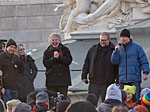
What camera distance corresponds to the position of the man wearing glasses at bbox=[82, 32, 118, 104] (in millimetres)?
10430

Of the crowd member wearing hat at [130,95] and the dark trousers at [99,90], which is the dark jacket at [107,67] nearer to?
the dark trousers at [99,90]

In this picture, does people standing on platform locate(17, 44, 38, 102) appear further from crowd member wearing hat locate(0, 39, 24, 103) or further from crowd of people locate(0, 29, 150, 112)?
crowd member wearing hat locate(0, 39, 24, 103)

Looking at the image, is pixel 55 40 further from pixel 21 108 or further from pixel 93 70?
pixel 21 108

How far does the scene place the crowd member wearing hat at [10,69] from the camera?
35.0ft

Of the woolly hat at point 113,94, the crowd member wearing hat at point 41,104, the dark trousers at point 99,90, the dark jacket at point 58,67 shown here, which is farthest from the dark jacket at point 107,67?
the woolly hat at point 113,94

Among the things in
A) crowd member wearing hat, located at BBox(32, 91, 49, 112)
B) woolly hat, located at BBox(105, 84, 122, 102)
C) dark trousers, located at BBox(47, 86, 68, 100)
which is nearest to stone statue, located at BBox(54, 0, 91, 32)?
dark trousers, located at BBox(47, 86, 68, 100)

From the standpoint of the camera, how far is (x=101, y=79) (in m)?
10.4

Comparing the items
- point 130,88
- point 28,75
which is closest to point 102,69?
point 130,88

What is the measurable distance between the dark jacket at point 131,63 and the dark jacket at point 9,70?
1.52m

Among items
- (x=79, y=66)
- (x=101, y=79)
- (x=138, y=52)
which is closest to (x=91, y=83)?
(x=101, y=79)

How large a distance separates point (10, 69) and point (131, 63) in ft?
6.09

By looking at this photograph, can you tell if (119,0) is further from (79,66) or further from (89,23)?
(79,66)

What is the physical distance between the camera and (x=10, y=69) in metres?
10.7

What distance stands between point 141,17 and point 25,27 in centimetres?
668
